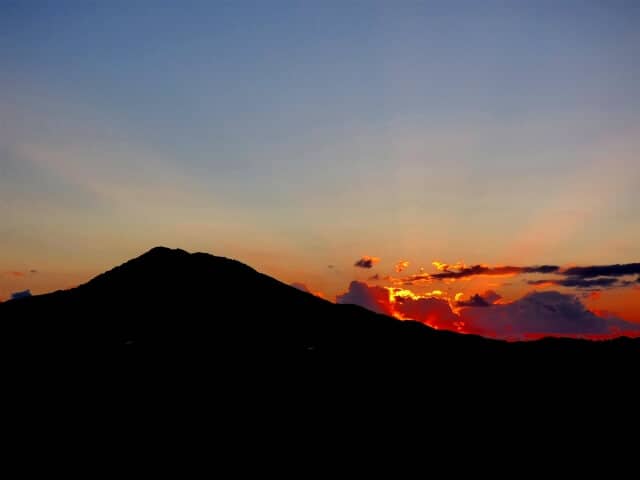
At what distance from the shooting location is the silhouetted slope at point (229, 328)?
75188 mm

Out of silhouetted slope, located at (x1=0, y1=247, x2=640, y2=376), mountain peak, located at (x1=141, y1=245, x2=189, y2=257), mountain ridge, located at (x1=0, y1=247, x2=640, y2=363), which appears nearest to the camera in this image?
silhouetted slope, located at (x1=0, y1=247, x2=640, y2=376)

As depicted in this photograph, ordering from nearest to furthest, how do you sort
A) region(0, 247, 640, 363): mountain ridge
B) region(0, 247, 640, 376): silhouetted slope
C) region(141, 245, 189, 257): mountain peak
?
region(0, 247, 640, 376): silhouetted slope → region(0, 247, 640, 363): mountain ridge → region(141, 245, 189, 257): mountain peak

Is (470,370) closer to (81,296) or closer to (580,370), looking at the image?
(580,370)

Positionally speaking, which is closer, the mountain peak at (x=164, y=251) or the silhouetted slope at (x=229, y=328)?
the silhouetted slope at (x=229, y=328)

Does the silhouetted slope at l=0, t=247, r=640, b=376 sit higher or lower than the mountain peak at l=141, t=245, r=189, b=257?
lower

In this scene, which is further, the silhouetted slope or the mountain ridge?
the mountain ridge

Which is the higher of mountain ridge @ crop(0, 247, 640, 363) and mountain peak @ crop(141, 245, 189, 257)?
mountain peak @ crop(141, 245, 189, 257)

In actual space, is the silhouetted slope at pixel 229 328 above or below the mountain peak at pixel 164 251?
below

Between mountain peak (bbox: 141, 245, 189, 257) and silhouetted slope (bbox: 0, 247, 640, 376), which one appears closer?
silhouetted slope (bbox: 0, 247, 640, 376)

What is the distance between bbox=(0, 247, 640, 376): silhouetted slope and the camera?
247 ft

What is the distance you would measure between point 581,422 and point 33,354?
61236 millimetres

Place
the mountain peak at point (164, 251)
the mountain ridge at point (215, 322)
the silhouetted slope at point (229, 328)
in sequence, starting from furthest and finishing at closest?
the mountain peak at point (164, 251) < the mountain ridge at point (215, 322) < the silhouetted slope at point (229, 328)

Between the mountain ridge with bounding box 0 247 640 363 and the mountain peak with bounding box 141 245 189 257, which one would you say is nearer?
the mountain ridge with bounding box 0 247 640 363

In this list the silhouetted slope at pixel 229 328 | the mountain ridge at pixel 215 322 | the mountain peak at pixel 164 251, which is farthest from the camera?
the mountain peak at pixel 164 251
